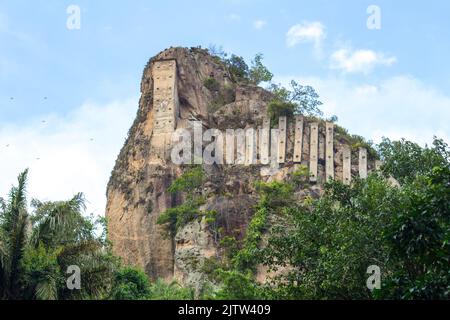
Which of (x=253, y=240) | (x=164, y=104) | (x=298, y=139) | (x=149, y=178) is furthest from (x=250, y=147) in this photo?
(x=253, y=240)

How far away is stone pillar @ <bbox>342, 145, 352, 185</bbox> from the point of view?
44.4 meters

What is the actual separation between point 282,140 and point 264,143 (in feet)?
2.91

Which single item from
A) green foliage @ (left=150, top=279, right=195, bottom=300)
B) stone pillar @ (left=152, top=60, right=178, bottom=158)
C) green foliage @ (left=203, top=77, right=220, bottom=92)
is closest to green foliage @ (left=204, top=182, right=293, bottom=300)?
green foliage @ (left=150, top=279, right=195, bottom=300)

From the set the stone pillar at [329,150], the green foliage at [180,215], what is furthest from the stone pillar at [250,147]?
the green foliage at [180,215]

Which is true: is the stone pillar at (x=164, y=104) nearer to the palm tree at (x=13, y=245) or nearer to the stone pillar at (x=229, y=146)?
the stone pillar at (x=229, y=146)

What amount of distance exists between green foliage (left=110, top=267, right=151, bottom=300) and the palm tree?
3.12 m

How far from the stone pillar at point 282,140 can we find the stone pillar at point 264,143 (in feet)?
1.89

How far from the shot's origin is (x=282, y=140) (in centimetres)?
4541

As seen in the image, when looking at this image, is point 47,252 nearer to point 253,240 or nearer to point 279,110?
point 253,240

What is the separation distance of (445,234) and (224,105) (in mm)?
32296

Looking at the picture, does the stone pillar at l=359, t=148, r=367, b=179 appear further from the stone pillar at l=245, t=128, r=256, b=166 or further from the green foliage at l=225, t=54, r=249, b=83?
the green foliage at l=225, t=54, r=249, b=83

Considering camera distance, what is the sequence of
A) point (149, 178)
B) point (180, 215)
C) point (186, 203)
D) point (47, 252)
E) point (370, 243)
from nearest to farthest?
point (47, 252) → point (370, 243) → point (180, 215) → point (186, 203) → point (149, 178)

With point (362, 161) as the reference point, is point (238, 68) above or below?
above
